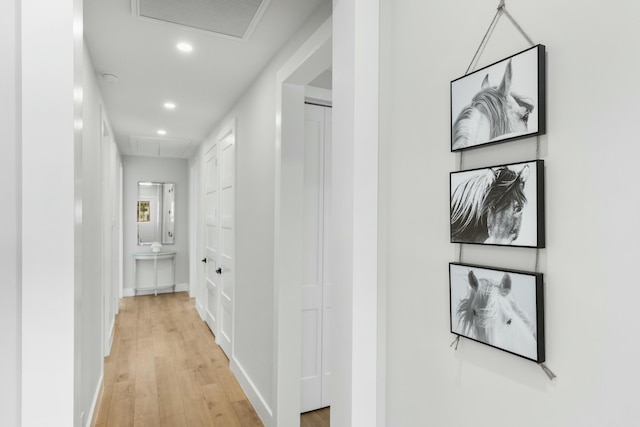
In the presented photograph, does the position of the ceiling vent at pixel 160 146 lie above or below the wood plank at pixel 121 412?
above

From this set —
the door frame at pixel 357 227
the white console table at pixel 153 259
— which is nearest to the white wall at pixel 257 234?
the door frame at pixel 357 227

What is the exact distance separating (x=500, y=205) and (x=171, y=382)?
320 centimetres

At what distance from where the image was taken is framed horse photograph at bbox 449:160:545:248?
0.75 metres

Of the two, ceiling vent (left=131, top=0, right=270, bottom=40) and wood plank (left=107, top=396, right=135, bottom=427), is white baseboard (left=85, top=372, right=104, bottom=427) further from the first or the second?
ceiling vent (left=131, top=0, right=270, bottom=40)

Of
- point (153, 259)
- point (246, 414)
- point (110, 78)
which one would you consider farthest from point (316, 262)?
point (153, 259)

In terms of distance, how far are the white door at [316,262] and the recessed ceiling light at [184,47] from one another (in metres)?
0.88

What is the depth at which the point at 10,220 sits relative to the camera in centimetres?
84

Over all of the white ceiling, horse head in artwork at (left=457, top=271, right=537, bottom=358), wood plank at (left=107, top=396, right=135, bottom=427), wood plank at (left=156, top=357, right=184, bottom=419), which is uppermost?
the white ceiling

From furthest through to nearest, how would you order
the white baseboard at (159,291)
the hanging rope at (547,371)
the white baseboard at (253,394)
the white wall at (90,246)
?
the white baseboard at (159,291), the white baseboard at (253,394), the white wall at (90,246), the hanging rope at (547,371)

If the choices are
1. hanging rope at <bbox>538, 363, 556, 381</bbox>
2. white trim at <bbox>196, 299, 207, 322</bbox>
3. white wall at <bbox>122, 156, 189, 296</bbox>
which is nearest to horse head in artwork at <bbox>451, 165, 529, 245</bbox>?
hanging rope at <bbox>538, 363, 556, 381</bbox>

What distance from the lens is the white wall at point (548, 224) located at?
0.63m

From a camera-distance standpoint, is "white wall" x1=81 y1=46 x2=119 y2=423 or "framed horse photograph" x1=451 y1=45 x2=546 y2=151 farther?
"white wall" x1=81 y1=46 x2=119 y2=423

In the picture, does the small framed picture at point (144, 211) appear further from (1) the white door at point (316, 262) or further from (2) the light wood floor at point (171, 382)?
(1) the white door at point (316, 262)

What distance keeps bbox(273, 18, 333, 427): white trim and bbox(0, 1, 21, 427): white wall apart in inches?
59.1
